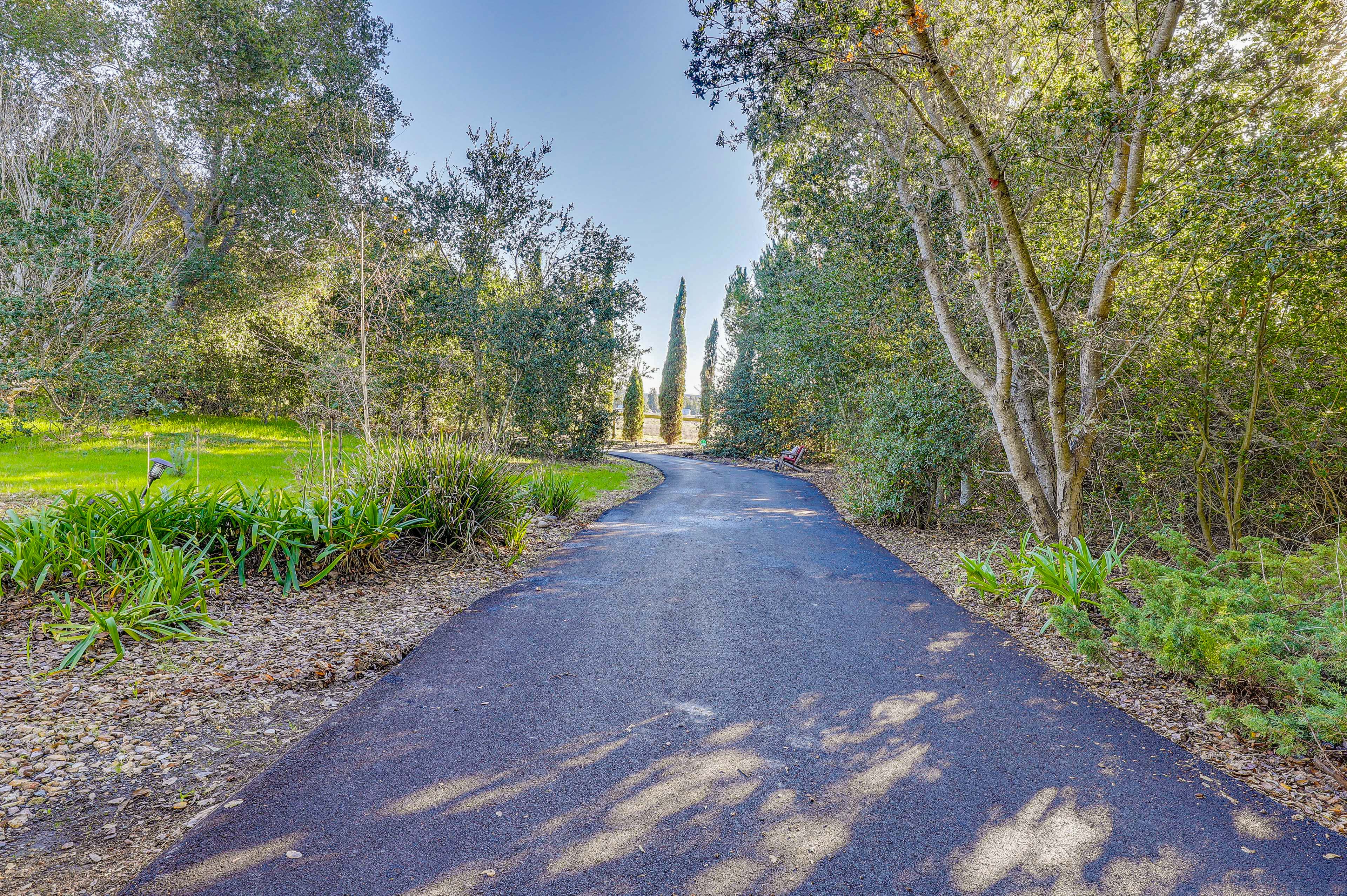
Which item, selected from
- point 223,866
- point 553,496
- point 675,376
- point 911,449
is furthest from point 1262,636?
point 675,376

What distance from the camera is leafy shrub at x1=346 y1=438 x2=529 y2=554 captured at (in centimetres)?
568

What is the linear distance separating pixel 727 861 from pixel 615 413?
60.9 feet

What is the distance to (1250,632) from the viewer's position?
111 inches

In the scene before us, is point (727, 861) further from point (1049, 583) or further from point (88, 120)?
point (88, 120)

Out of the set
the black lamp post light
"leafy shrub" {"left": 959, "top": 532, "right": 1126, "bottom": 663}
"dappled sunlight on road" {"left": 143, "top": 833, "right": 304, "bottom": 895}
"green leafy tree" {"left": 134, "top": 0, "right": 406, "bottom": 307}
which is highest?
"green leafy tree" {"left": 134, "top": 0, "right": 406, "bottom": 307}

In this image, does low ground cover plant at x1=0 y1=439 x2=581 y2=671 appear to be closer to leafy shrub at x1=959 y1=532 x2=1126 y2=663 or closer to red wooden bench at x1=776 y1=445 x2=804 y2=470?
leafy shrub at x1=959 y1=532 x2=1126 y2=663

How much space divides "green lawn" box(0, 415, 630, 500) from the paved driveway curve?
142 inches

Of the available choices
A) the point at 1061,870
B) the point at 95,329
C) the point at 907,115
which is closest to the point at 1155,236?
the point at 907,115

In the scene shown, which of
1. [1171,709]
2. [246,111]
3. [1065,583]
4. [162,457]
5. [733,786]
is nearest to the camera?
[733,786]

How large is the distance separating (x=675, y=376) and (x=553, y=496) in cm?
2558

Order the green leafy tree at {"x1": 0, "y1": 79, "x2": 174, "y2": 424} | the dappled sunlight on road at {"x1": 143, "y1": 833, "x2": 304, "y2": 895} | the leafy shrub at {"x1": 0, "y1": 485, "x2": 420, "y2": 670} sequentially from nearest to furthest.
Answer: the dappled sunlight on road at {"x1": 143, "y1": 833, "x2": 304, "y2": 895}, the leafy shrub at {"x1": 0, "y1": 485, "x2": 420, "y2": 670}, the green leafy tree at {"x1": 0, "y1": 79, "x2": 174, "y2": 424}

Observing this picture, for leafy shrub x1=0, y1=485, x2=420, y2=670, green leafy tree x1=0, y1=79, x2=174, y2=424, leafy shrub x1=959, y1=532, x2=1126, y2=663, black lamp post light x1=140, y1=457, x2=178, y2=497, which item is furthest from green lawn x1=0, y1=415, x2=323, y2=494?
leafy shrub x1=959, y1=532, x2=1126, y2=663

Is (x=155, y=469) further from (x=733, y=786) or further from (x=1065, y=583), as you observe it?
(x=1065, y=583)

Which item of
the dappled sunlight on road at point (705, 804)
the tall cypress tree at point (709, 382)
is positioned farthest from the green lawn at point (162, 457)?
the tall cypress tree at point (709, 382)
